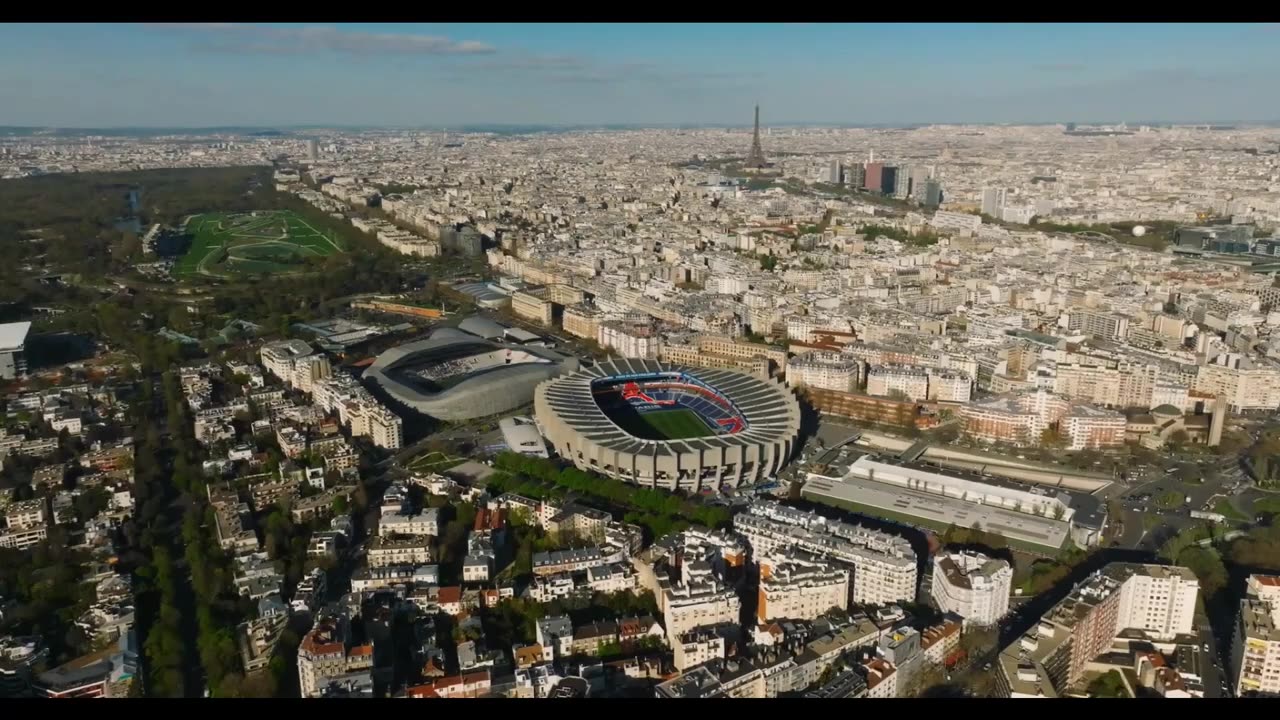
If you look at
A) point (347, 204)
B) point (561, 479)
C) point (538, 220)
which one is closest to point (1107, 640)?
point (561, 479)

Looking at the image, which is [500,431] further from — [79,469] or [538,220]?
[538,220]

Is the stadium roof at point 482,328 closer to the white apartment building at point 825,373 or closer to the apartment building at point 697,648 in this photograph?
the white apartment building at point 825,373

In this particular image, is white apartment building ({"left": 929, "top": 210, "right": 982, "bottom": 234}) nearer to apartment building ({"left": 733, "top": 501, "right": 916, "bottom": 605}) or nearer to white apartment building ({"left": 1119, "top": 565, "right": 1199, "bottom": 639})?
apartment building ({"left": 733, "top": 501, "right": 916, "bottom": 605})

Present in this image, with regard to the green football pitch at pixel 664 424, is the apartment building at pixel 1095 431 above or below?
above

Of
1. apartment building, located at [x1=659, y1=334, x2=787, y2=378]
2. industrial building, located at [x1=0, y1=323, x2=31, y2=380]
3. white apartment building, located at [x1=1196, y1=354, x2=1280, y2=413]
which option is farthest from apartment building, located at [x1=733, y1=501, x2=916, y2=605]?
industrial building, located at [x1=0, y1=323, x2=31, y2=380]

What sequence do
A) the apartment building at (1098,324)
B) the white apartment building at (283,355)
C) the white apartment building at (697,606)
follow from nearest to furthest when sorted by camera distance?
the white apartment building at (697,606), the white apartment building at (283,355), the apartment building at (1098,324)

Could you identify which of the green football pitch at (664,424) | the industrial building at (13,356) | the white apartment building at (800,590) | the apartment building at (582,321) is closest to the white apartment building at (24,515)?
the industrial building at (13,356)
